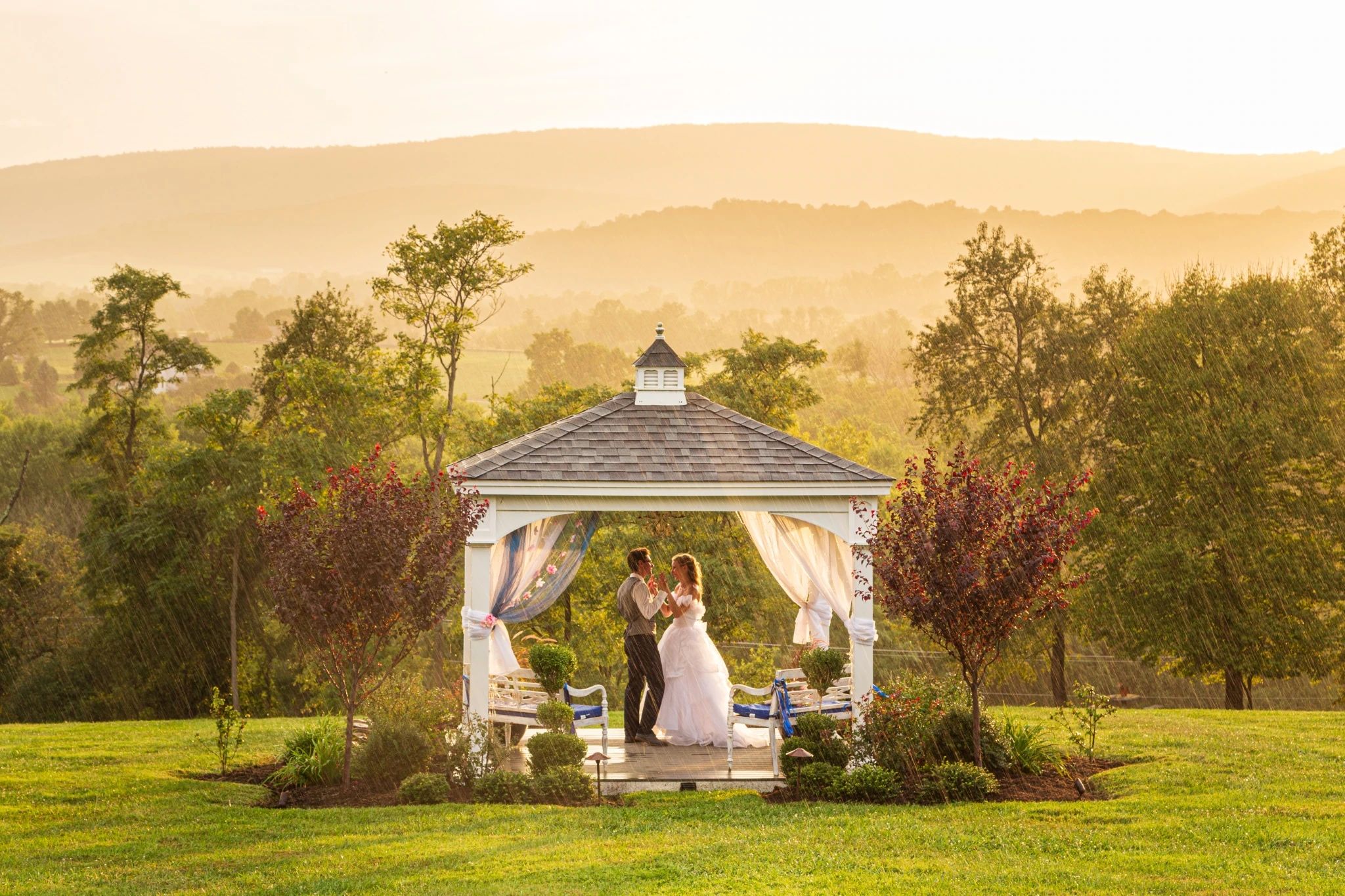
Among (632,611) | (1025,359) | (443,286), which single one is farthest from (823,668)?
(1025,359)

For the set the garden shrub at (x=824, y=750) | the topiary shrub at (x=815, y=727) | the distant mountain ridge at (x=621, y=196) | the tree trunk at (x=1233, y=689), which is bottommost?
the tree trunk at (x=1233, y=689)

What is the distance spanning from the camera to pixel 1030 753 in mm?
11359

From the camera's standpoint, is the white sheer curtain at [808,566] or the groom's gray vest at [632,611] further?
the white sheer curtain at [808,566]

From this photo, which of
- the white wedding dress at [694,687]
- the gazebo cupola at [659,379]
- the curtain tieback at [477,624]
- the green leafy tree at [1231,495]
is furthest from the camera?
the green leafy tree at [1231,495]

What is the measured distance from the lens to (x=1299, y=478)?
23188 millimetres

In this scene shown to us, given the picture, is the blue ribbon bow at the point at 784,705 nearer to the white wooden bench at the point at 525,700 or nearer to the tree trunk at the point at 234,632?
the white wooden bench at the point at 525,700

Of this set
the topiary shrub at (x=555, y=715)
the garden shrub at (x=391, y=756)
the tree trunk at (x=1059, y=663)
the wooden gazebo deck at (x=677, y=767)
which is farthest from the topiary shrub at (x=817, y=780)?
the tree trunk at (x=1059, y=663)

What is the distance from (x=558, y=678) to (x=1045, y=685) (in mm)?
25231

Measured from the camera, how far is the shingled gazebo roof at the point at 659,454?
11.6 m

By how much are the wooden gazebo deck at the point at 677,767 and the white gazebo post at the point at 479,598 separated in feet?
2.59

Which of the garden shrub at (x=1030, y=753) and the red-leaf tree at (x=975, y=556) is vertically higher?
the red-leaf tree at (x=975, y=556)

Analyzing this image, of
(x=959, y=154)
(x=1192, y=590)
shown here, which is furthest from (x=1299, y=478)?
(x=959, y=154)

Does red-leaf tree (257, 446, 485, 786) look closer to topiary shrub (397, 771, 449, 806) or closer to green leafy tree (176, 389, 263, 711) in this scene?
topiary shrub (397, 771, 449, 806)

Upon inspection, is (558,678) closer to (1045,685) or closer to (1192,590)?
(1192,590)
